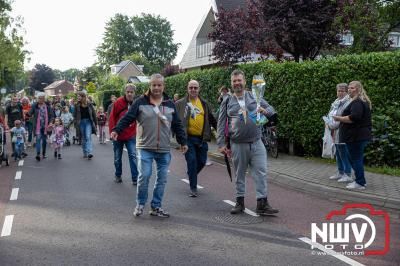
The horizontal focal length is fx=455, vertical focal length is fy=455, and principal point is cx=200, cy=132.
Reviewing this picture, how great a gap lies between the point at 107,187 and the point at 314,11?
1132 centimetres

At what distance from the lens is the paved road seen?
4.77 metres

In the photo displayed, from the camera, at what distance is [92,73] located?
84.8m

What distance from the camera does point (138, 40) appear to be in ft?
298

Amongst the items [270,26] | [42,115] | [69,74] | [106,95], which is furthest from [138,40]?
[69,74]

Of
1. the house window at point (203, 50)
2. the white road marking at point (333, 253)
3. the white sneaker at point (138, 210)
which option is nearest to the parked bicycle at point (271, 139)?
the white sneaker at point (138, 210)

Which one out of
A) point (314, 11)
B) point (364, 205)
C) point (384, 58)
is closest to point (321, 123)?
point (384, 58)

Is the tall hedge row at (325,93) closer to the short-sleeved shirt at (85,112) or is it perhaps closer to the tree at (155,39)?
the short-sleeved shirt at (85,112)

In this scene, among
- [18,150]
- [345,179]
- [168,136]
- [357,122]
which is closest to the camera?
[168,136]

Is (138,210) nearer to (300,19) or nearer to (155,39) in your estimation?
(300,19)

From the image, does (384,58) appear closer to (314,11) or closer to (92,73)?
(314,11)

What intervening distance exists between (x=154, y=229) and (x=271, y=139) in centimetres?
703

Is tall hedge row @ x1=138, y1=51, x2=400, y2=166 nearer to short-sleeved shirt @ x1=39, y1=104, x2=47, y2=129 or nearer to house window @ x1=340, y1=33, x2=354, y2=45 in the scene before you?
house window @ x1=340, y1=33, x2=354, y2=45

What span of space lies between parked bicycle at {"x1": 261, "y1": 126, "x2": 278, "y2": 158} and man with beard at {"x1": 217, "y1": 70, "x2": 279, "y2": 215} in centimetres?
559

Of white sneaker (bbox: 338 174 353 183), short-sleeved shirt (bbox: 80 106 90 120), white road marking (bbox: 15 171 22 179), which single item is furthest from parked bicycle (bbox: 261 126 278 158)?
white road marking (bbox: 15 171 22 179)
